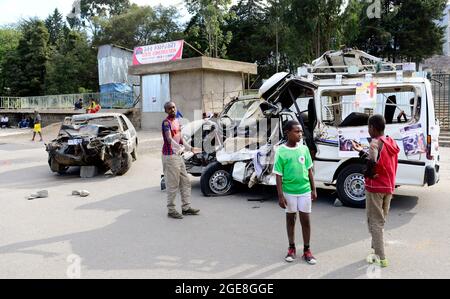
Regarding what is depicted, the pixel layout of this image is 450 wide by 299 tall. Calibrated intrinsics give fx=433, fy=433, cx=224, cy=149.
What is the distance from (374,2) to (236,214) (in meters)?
23.9

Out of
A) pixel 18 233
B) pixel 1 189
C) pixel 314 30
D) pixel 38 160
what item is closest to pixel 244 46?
pixel 314 30

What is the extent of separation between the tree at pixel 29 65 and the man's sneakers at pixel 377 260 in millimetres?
50881

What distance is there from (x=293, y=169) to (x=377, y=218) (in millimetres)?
1032

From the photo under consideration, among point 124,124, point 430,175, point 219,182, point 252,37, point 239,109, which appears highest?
point 252,37

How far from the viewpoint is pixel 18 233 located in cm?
621

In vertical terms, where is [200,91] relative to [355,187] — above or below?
above

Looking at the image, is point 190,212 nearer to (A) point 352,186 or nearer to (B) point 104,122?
(A) point 352,186

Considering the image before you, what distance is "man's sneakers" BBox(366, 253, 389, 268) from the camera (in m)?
4.59

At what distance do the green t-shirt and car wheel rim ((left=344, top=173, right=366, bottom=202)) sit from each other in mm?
2811

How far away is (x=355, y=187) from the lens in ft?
24.0

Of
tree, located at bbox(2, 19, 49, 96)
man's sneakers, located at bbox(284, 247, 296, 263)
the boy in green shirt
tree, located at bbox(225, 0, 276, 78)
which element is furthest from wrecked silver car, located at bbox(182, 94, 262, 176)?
tree, located at bbox(2, 19, 49, 96)

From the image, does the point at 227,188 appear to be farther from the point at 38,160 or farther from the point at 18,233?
the point at 38,160

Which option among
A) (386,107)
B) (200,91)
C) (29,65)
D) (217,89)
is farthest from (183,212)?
(29,65)

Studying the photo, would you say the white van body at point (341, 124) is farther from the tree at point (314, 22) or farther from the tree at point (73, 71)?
the tree at point (73, 71)
